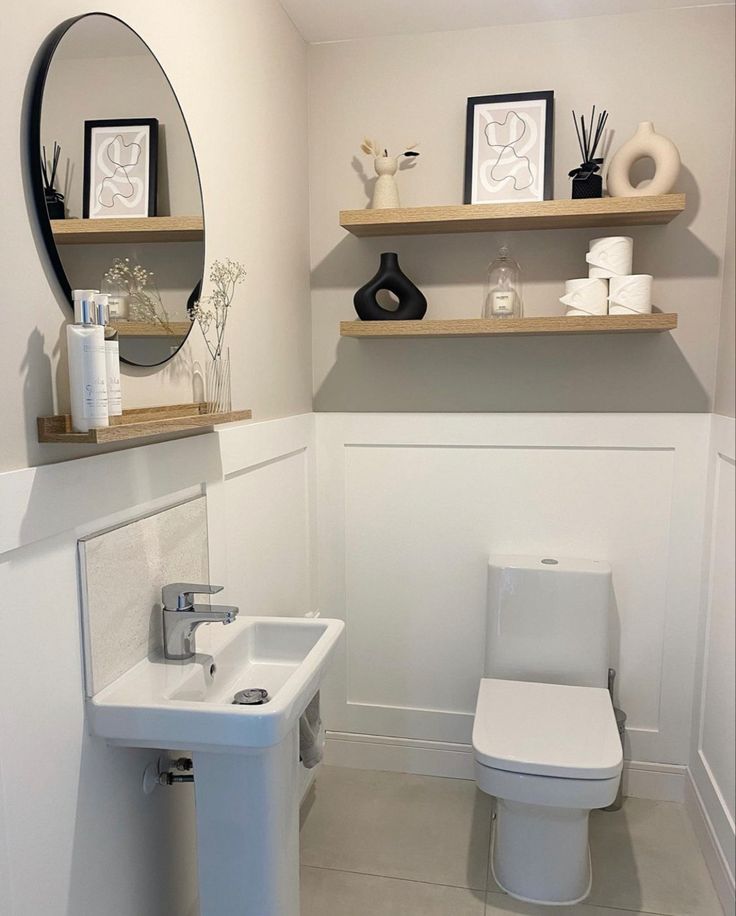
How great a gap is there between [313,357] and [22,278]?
1.50 m

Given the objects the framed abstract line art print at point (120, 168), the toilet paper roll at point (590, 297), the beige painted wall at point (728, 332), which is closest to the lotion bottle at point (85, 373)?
the framed abstract line art print at point (120, 168)

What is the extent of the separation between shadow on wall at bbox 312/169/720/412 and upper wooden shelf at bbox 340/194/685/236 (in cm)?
9

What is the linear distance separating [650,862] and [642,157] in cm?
207

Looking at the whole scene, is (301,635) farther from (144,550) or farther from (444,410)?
(444,410)

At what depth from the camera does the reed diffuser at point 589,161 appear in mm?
2184

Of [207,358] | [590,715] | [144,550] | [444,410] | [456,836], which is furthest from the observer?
[444,410]

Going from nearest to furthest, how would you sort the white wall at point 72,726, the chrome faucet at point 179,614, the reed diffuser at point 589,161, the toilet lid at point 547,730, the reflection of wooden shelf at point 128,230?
1. the white wall at point 72,726
2. the reflection of wooden shelf at point 128,230
3. the chrome faucet at point 179,614
4. the toilet lid at point 547,730
5. the reed diffuser at point 589,161

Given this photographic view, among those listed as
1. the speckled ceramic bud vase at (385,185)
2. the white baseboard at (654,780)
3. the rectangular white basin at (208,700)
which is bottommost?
the white baseboard at (654,780)

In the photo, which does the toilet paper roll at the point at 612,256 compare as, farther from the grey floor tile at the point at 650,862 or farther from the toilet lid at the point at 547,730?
the grey floor tile at the point at 650,862

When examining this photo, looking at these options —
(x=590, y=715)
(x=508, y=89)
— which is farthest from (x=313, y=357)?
(x=590, y=715)

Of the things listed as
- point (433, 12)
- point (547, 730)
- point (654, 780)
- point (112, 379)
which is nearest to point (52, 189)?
point (112, 379)

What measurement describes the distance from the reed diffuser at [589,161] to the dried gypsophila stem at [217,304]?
42.3 inches

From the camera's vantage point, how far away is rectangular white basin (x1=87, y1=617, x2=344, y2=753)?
126 cm

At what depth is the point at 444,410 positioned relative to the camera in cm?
249
